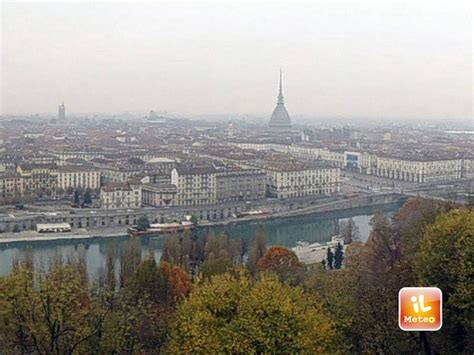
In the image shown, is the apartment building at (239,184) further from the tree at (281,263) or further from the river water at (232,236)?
the tree at (281,263)

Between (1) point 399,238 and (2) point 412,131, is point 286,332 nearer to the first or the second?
(1) point 399,238

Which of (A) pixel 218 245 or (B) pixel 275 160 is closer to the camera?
(A) pixel 218 245

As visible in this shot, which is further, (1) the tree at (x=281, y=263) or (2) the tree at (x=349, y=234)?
(2) the tree at (x=349, y=234)

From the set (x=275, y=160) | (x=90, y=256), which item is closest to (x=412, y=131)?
(x=275, y=160)

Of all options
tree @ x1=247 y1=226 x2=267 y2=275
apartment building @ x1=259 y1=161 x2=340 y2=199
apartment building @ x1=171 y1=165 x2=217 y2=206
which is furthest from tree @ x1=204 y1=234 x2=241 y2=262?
apartment building @ x1=259 y1=161 x2=340 y2=199

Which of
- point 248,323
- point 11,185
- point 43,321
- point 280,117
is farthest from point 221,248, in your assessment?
point 280,117

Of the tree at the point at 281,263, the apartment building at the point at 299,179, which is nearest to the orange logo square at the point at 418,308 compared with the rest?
the tree at the point at 281,263

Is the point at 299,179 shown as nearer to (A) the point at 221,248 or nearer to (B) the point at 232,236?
(B) the point at 232,236
